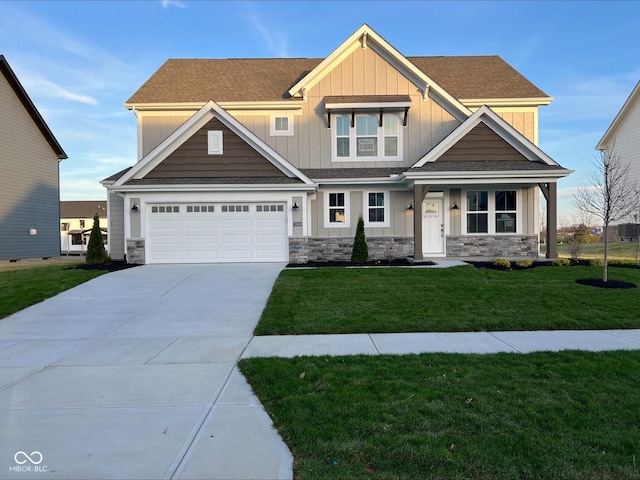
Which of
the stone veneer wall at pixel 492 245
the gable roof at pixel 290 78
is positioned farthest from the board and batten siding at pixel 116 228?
the stone veneer wall at pixel 492 245

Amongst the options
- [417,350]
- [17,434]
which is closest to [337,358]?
[417,350]

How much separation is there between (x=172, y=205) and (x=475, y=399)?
13.1m

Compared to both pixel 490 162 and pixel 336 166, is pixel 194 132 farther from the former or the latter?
pixel 490 162

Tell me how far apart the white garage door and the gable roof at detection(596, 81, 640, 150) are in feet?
81.6

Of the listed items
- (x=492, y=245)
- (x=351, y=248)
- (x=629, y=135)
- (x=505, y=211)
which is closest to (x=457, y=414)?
(x=351, y=248)

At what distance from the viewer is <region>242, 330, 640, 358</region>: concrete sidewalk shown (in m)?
6.25

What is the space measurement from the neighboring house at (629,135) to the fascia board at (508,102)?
11403 millimetres

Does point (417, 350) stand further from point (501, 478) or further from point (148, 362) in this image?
point (148, 362)

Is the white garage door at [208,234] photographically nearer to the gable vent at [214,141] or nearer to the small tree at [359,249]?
the gable vent at [214,141]

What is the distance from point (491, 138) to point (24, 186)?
23627mm

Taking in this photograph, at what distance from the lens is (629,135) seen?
27766mm

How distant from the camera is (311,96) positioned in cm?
1741

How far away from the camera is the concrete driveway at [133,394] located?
3.40 m

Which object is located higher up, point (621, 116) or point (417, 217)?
point (621, 116)
